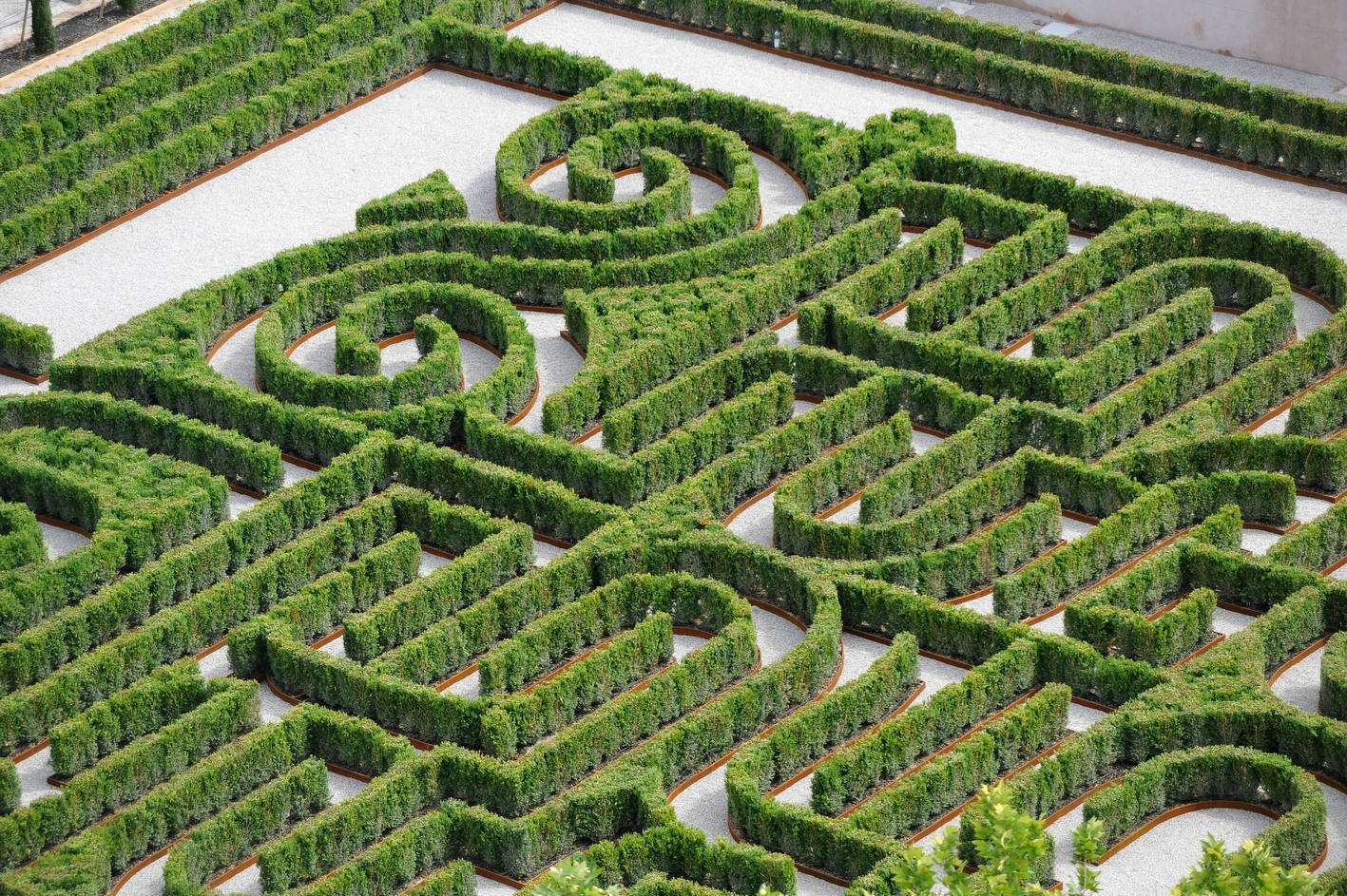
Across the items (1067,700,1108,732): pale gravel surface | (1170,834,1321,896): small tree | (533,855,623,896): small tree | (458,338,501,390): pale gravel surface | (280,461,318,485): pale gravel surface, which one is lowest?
(280,461,318,485): pale gravel surface

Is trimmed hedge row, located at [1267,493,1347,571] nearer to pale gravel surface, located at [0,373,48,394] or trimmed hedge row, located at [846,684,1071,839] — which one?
trimmed hedge row, located at [846,684,1071,839]

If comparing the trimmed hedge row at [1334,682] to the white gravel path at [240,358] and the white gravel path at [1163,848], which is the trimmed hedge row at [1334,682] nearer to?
the white gravel path at [1163,848]

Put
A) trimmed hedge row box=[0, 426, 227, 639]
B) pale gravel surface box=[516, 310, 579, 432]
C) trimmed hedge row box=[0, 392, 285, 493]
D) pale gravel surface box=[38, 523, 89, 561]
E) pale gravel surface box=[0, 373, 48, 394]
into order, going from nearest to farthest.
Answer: trimmed hedge row box=[0, 426, 227, 639] < pale gravel surface box=[38, 523, 89, 561] < trimmed hedge row box=[0, 392, 285, 493] < pale gravel surface box=[516, 310, 579, 432] < pale gravel surface box=[0, 373, 48, 394]

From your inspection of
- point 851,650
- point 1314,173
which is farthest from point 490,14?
point 851,650

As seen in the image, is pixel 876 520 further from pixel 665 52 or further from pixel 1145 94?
pixel 665 52

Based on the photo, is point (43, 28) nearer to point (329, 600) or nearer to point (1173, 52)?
point (329, 600)

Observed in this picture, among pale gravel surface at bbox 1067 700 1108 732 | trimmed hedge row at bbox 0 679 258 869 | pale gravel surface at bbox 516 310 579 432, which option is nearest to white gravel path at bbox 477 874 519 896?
trimmed hedge row at bbox 0 679 258 869

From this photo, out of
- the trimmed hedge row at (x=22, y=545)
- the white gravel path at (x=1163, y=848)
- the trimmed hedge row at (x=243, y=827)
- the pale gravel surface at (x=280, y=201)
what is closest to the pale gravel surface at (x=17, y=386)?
the pale gravel surface at (x=280, y=201)

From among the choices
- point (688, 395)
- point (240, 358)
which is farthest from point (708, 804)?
point (240, 358)
